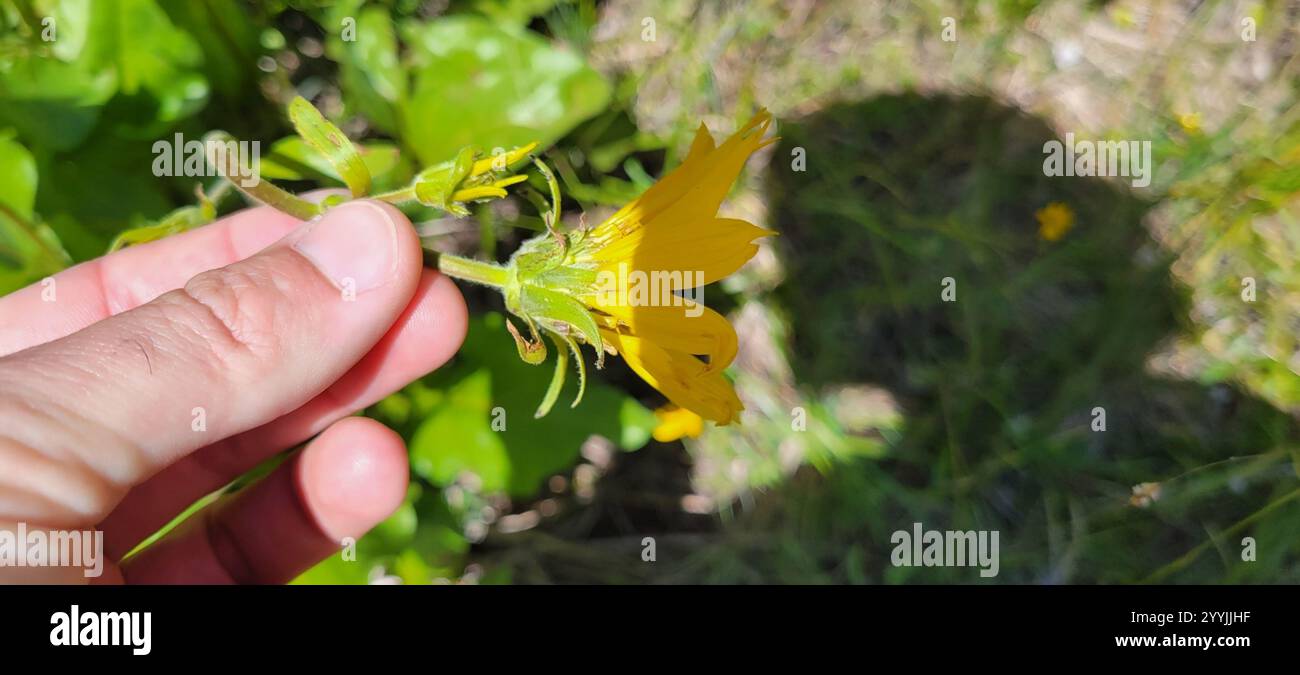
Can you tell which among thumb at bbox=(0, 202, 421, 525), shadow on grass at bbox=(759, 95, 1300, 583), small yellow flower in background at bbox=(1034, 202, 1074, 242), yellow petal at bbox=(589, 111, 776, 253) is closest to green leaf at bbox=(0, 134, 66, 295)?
thumb at bbox=(0, 202, 421, 525)

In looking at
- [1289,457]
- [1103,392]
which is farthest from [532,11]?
[1289,457]

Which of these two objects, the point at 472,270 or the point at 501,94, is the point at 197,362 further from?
the point at 501,94

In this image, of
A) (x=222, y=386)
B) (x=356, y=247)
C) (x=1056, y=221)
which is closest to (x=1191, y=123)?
(x=1056, y=221)

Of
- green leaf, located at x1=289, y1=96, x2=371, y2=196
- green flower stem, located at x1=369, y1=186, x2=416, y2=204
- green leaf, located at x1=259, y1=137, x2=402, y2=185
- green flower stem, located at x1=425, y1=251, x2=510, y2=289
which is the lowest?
green flower stem, located at x1=425, y1=251, x2=510, y2=289

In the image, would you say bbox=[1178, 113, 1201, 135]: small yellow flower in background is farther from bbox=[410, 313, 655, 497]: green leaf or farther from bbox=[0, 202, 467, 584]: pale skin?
bbox=[0, 202, 467, 584]: pale skin

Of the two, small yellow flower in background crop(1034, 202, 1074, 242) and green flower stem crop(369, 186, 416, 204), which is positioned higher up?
small yellow flower in background crop(1034, 202, 1074, 242)
